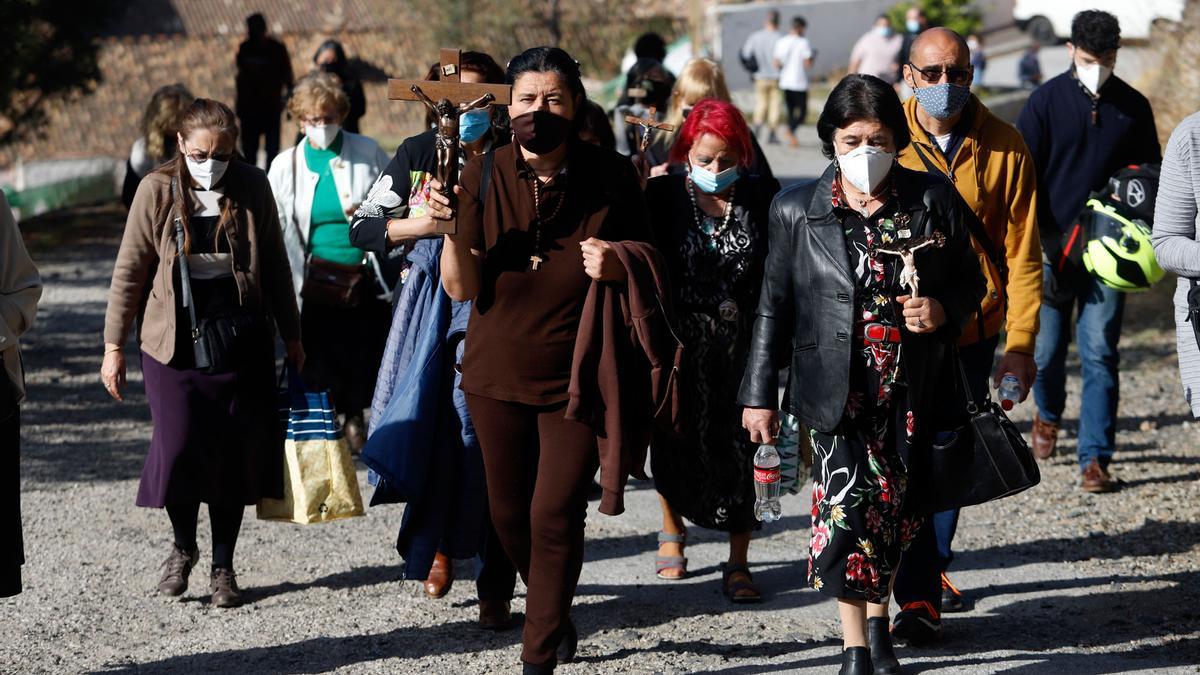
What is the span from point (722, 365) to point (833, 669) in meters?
1.19

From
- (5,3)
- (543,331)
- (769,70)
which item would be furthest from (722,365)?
(769,70)

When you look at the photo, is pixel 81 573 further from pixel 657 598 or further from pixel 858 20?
pixel 858 20

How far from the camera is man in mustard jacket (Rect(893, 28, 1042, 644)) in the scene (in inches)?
198

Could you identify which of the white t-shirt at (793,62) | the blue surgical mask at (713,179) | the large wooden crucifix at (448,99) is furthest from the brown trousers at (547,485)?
the white t-shirt at (793,62)

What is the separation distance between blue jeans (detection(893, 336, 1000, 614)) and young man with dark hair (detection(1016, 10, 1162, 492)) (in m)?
1.78

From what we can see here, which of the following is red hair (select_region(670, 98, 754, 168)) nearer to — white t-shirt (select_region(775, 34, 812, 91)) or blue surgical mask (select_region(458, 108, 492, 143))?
blue surgical mask (select_region(458, 108, 492, 143))

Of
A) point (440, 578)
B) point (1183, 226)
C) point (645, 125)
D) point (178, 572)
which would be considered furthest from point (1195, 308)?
point (178, 572)

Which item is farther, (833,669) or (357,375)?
(357,375)

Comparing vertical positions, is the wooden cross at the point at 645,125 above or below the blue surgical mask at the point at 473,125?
below

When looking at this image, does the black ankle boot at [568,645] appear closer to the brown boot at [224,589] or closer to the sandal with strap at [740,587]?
the sandal with strap at [740,587]

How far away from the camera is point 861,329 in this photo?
442cm

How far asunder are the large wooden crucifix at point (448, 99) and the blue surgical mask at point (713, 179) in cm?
111

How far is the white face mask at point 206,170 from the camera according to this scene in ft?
18.1

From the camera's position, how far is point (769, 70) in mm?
21156
